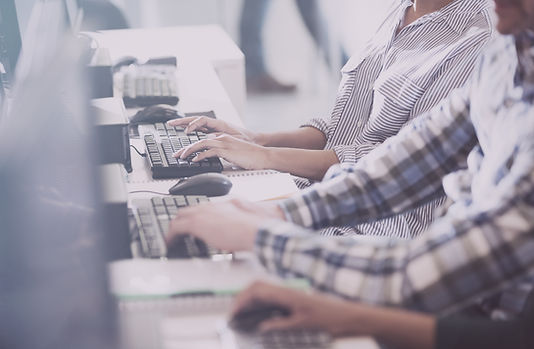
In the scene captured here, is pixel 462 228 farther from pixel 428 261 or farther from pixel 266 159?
pixel 266 159

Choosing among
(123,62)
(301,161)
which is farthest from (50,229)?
(123,62)

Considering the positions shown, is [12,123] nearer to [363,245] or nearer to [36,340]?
[36,340]

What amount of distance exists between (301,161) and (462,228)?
2.70 ft

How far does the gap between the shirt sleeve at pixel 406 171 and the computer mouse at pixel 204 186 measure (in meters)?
0.21


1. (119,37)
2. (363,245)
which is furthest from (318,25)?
(363,245)

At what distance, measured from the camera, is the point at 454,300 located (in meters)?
0.90

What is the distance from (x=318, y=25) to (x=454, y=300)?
3.63 m

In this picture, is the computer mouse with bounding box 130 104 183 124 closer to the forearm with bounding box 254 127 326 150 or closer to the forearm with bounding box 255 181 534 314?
the forearm with bounding box 254 127 326 150

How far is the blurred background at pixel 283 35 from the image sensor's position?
4207 millimetres

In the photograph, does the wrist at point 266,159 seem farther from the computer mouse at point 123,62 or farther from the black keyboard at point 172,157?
the computer mouse at point 123,62

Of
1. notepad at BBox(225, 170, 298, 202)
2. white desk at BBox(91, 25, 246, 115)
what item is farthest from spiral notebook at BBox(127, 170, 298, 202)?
white desk at BBox(91, 25, 246, 115)

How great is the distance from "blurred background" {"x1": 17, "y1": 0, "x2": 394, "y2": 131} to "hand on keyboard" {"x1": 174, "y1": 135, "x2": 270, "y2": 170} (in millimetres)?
2435

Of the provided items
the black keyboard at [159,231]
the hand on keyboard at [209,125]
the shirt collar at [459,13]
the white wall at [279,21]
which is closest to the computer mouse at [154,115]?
the hand on keyboard at [209,125]

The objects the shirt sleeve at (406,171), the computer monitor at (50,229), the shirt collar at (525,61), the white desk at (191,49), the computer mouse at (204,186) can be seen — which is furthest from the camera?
the white desk at (191,49)
